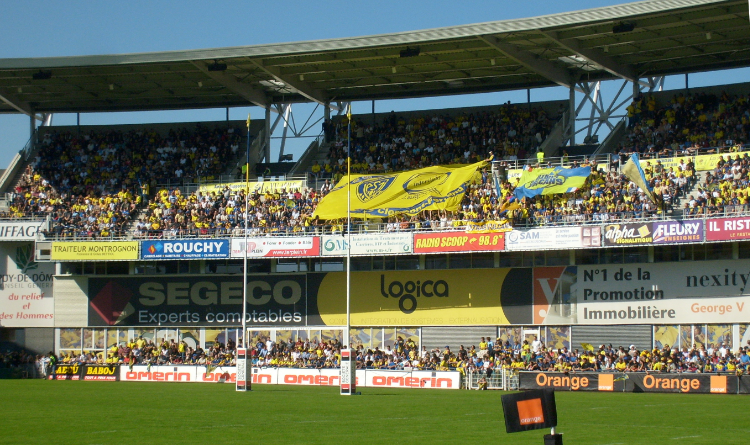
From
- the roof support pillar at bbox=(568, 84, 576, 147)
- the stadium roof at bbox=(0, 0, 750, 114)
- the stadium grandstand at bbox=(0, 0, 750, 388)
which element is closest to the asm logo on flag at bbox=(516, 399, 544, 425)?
the stadium grandstand at bbox=(0, 0, 750, 388)

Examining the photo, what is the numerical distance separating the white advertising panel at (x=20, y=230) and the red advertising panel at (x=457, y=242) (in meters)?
20.7

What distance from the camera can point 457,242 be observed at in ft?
133

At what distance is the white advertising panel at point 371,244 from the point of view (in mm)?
41656

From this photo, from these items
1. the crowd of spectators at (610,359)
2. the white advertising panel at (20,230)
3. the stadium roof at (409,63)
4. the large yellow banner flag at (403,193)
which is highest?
the stadium roof at (409,63)

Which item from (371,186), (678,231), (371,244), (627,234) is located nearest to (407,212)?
(371,244)

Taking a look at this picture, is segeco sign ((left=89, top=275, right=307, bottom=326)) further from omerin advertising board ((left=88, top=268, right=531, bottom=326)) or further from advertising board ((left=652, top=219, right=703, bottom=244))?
advertising board ((left=652, top=219, right=703, bottom=244))

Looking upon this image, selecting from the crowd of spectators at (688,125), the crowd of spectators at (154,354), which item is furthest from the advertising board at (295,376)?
the crowd of spectators at (688,125)

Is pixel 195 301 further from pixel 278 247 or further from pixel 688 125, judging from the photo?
pixel 688 125

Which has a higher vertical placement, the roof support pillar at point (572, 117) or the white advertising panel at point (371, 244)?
the roof support pillar at point (572, 117)

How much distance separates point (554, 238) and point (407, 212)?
24.2ft

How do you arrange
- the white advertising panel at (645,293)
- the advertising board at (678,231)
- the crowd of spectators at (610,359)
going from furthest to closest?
the white advertising panel at (645,293)
the advertising board at (678,231)
the crowd of spectators at (610,359)

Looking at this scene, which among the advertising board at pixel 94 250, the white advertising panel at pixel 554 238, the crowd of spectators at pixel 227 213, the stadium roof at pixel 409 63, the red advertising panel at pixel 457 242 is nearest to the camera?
the white advertising panel at pixel 554 238

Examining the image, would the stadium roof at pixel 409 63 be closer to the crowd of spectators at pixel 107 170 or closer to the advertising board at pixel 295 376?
the crowd of spectators at pixel 107 170

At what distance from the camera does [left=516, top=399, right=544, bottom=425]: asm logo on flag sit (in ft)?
25.4
